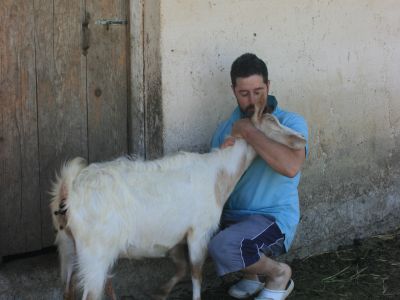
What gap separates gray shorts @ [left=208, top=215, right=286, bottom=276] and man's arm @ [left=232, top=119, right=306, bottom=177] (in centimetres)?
37

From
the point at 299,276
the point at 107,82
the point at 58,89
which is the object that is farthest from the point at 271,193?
the point at 58,89

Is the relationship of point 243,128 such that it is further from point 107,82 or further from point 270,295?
point 270,295

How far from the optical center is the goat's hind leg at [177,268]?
13.6 feet

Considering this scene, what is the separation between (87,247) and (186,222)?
25.3 inches

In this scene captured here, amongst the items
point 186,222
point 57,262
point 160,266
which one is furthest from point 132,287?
point 186,222

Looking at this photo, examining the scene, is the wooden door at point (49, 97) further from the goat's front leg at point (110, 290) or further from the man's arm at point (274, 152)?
the man's arm at point (274, 152)

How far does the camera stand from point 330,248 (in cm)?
555

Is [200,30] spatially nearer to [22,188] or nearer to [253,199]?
[253,199]

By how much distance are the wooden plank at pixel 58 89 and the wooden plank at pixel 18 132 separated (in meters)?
0.05

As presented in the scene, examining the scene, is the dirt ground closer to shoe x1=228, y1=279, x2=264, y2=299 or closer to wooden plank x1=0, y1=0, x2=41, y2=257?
shoe x1=228, y1=279, x2=264, y2=299

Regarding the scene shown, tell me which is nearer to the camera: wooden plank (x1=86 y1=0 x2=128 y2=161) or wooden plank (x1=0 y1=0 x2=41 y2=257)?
wooden plank (x1=0 y1=0 x2=41 y2=257)

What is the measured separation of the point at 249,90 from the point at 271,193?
27.0 inches

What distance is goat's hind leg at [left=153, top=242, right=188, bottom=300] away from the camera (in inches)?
163

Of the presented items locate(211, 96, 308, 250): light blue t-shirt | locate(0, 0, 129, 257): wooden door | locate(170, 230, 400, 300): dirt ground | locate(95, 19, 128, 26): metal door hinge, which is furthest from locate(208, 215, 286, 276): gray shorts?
locate(95, 19, 128, 26): metal door hinge
